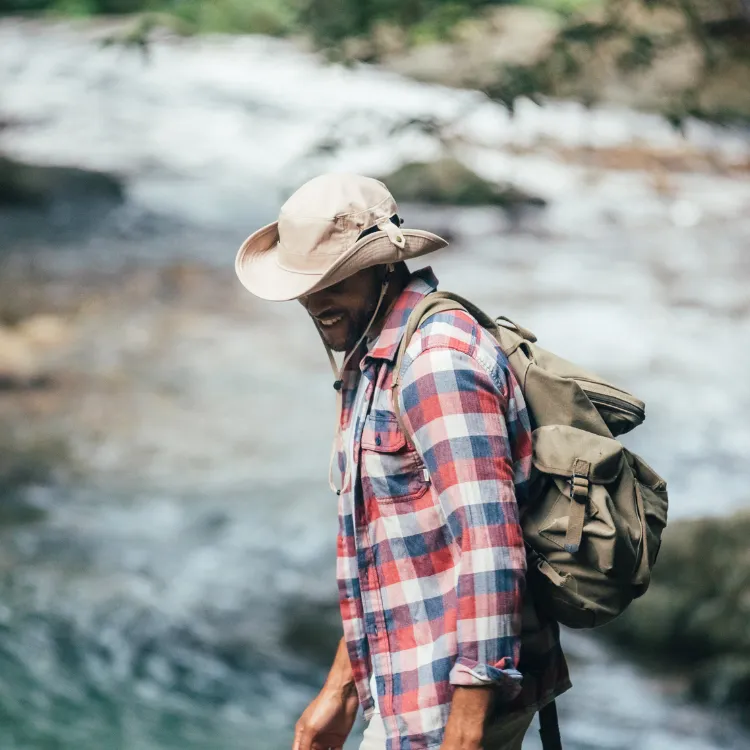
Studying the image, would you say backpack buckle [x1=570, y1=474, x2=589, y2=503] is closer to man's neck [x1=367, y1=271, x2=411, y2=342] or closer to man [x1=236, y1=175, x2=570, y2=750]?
man [x1=236, y1=175, x2=570, y2=750]

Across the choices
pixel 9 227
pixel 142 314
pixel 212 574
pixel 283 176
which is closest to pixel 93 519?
pixel 212 574

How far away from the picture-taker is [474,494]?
Result: 1553 mm

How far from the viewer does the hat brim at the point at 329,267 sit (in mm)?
1653

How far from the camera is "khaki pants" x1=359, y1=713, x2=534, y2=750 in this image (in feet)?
5.63

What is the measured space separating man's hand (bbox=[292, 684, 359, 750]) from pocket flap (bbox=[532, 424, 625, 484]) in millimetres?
673

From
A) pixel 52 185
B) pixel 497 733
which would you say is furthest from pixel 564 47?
pixel 497 733

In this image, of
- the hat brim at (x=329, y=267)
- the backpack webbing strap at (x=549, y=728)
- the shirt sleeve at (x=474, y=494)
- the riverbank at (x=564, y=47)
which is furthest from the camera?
the riverbank at (x=564, y=47)

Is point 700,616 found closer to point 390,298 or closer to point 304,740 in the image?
point 304,740

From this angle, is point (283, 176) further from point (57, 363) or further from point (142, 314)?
point (57, 363)

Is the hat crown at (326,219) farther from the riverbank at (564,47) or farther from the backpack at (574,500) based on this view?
the riverbank at (564,47)

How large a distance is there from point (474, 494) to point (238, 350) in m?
4.74

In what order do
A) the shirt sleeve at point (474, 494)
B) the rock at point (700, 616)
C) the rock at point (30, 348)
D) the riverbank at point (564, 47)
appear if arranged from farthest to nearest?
the riverbank at point (564, 47)
the rock at point (30, 348)
the rock at point (700, 616)
the shirt sleeve at point (474, 494)

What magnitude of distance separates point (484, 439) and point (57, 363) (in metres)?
4.97

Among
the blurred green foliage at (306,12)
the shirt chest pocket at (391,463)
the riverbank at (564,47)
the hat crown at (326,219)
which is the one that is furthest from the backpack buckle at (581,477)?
the blurred green foliage at (306,12)
